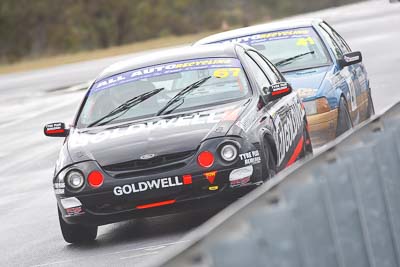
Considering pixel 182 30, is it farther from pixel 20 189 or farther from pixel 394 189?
pixel 394 189

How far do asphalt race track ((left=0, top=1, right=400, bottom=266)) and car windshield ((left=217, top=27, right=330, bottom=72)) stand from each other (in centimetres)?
99

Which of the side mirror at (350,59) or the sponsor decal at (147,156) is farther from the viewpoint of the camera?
the side mirror at (350,59)

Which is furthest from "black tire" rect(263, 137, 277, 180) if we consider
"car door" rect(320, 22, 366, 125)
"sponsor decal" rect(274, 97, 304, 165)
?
"car door" rect(320, 22, 366, 125)

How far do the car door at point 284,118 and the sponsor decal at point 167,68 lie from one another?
443 mm

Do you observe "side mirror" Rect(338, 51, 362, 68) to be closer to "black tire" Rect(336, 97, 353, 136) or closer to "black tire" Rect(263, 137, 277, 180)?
"black tire" Rect(336, 97, 353, 136)

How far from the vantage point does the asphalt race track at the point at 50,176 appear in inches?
384

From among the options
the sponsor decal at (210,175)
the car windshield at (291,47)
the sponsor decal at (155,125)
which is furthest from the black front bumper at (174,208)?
the car windshield at (291,47)

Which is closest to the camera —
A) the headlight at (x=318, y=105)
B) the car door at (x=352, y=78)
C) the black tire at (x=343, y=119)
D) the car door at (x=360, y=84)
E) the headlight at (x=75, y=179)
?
the headlight at (x=75, y=179)

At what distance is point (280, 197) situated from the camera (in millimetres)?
4738

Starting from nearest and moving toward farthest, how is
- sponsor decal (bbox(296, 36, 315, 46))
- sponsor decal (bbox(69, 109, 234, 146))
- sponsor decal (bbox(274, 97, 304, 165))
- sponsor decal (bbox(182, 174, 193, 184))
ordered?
sponsor decal (bbox(182, 174, 193, 184)) → sponsor decal (bbox(69, 109, 234, 146)) → sponsor decal (bbox(274, 97, 304, 165)) → sponsor decal (bbox(296, 36, 315, 46))

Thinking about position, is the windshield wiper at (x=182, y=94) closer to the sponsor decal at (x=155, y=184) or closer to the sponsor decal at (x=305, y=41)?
the sponsor decal at (x=155, y=184)

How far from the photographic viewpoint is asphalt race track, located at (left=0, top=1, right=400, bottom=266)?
9.76 metres

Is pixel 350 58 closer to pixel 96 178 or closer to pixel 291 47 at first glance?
pixel 291 47

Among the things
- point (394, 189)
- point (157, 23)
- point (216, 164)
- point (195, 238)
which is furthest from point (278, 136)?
point (157, 23)
